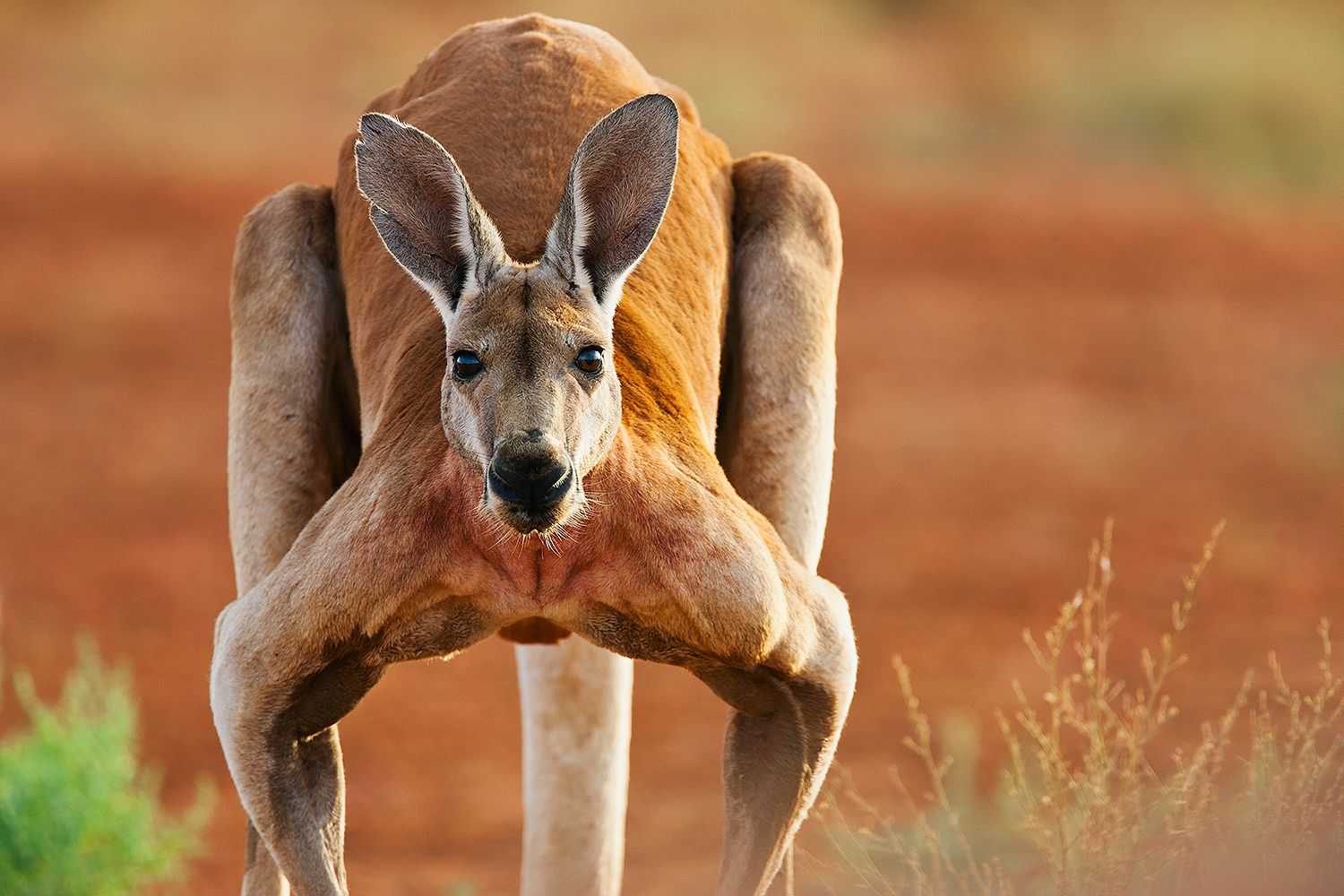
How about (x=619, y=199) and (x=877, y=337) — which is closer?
(x=619, y=199)

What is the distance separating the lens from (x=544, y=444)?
3195 millimetres

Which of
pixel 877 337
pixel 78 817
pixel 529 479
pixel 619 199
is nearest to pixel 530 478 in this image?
pixel 529 479

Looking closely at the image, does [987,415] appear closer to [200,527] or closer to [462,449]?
[200,527]

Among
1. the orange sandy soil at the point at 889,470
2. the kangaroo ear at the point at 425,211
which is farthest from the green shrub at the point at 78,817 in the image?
the kangaroo ear at the point at 425,211

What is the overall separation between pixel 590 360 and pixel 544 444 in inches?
11.9

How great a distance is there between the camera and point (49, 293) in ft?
52.4

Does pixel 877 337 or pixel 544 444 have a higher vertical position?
pixel 877 337

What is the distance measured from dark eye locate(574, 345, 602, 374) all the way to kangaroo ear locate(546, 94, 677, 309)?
0.16m

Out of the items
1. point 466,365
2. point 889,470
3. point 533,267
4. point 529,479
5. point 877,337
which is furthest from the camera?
point 877,337

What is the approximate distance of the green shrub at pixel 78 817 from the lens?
5.53m

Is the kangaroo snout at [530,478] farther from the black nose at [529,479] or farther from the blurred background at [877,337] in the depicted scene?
the blurred background at [877,337]

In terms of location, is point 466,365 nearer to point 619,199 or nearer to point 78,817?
point 619,199

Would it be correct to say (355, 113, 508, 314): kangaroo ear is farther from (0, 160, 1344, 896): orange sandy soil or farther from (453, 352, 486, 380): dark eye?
(0, 160, 1344, 896): orange sandy soil

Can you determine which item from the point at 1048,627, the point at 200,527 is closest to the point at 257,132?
the point at 200,527
